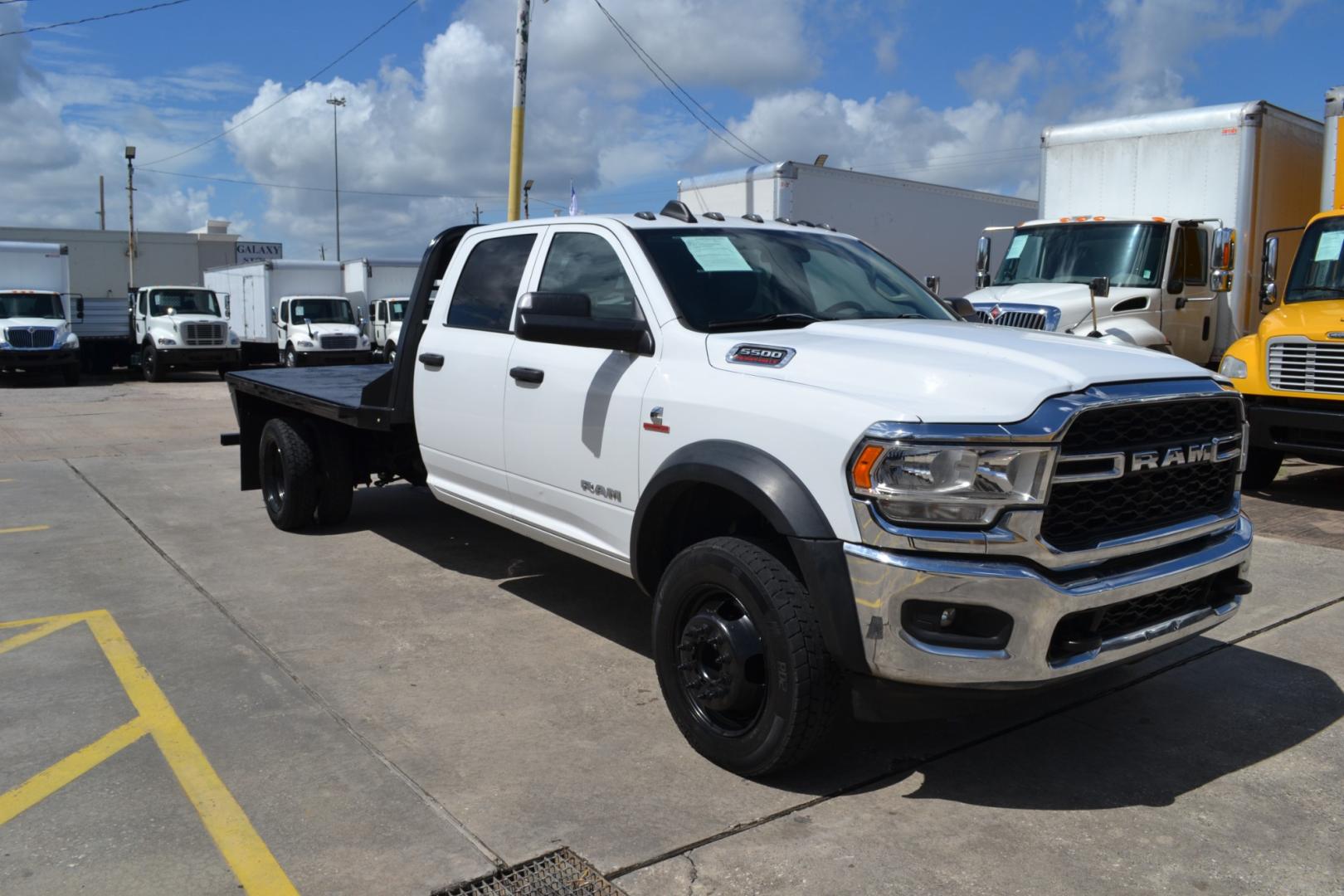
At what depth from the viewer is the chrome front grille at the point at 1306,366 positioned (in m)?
8.27

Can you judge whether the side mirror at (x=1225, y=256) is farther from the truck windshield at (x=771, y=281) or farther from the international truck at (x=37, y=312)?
the international truck at (x=37, y=312)

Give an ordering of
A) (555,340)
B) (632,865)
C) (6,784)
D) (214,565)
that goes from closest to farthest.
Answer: (632,865) → (6,784) → (555,340) → (214,565)

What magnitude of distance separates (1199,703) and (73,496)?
8.32 meters

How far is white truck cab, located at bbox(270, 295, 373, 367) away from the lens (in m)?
27.5

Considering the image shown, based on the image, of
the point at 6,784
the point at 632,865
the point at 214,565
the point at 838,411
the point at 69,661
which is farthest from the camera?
the point at 214,565

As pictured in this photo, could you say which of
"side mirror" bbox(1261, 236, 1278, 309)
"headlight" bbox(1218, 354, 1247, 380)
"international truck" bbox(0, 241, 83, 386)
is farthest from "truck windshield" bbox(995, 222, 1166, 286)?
"international truck" bbox(0, 241, 83, 386)

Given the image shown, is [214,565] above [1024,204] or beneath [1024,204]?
beneath

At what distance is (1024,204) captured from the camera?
19250 mm

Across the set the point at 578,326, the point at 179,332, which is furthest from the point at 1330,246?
the point at 179,332

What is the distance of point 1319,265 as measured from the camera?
9.20m

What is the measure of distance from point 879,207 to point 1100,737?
12236 mm

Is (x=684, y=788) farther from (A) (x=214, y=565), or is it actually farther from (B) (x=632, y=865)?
(A) (x=214, y=565)

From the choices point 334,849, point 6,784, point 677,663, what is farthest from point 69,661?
point 677,663

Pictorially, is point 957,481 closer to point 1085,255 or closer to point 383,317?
point 1085,255
